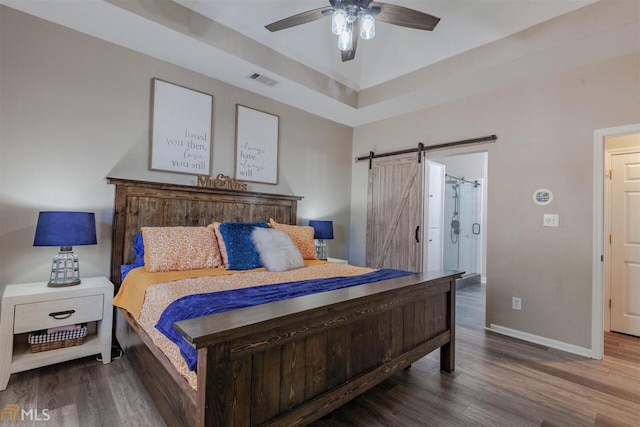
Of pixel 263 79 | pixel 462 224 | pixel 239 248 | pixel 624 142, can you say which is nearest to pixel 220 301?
pixel 239 248

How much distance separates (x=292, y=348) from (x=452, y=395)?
136cm

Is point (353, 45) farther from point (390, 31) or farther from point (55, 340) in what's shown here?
point (55, 340)

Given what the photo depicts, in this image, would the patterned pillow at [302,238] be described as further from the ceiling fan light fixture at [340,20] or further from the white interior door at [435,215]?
the white interior door at [435,215]

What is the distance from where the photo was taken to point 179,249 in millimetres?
2488

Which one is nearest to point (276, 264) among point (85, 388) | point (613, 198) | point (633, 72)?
point (85, 388)

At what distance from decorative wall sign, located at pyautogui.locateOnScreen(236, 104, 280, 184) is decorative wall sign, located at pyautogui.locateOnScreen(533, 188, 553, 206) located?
294 centimetres

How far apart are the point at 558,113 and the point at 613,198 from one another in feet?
4.64

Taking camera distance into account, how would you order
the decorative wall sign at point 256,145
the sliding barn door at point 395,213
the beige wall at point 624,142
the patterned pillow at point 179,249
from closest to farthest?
the patterned pillow at point 179,249
the beige wall at point 624,142
the decorative wall sign at point 256,145
the sliding barn door at point 395,213

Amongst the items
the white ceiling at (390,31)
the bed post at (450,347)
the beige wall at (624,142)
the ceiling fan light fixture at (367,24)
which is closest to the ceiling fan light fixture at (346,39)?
the ceiling fan light fixture at (367,24)

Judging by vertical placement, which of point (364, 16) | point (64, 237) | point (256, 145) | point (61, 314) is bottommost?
point (61, 314)

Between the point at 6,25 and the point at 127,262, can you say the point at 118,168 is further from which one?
the point at 6,25

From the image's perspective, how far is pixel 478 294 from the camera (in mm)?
5070

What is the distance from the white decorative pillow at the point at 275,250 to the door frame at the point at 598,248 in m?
2.69

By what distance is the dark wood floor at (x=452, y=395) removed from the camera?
1.78 metres
